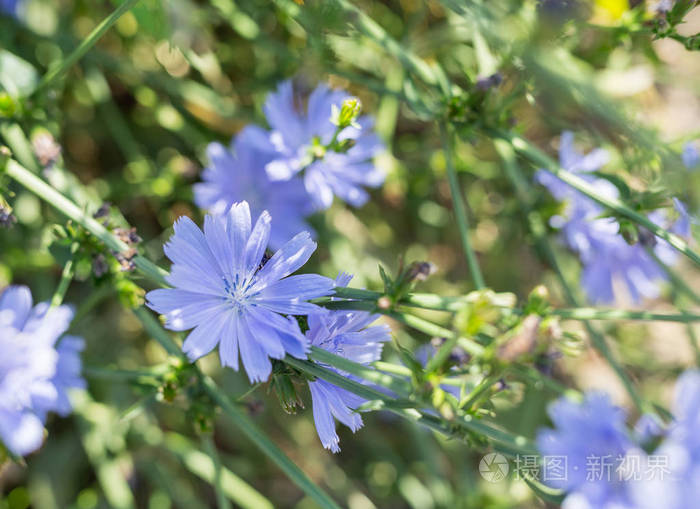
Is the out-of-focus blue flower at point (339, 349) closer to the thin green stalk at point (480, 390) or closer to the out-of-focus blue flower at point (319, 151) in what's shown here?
the thin green stalk at point (480, 390)

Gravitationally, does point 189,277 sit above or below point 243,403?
above

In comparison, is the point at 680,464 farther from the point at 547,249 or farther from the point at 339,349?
the point at 547,249

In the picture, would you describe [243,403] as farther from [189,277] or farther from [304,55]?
[304,55]

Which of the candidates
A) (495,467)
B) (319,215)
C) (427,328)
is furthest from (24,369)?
(319,215)

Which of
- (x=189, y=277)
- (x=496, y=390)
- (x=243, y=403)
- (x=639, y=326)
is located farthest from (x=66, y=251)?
(x=639, y=326)

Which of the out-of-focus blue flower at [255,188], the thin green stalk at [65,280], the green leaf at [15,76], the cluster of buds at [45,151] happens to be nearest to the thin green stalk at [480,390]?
the thin green stalk at [65,280]

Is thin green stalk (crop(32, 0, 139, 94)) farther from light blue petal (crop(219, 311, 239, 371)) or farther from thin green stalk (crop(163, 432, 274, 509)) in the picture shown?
thin green stalk (crop(163, 432, 274, 509))
